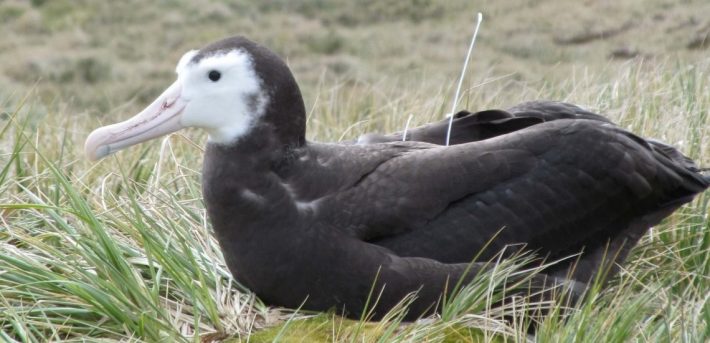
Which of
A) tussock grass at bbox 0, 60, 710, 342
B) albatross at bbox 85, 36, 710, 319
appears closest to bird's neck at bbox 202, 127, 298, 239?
albatross at bbox 85, 36, 710, 319

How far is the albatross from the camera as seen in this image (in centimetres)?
410

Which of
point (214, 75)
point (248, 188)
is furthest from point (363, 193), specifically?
point (214, 75)

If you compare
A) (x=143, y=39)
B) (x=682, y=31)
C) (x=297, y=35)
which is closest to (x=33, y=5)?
(x=143, y=39)

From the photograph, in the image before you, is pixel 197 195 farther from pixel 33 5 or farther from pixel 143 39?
pixel 33 5

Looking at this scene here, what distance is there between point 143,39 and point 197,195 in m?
15.1

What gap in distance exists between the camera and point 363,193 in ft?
13.8

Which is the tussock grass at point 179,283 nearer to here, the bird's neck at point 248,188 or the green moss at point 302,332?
the green moss at point 302,332

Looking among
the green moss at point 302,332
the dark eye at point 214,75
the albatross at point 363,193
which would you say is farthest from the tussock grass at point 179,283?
the dark eye at point 214,75

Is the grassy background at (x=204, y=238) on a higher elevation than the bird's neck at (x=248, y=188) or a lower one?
lower

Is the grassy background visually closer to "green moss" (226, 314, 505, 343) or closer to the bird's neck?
"green moss" (226, 314, 505, 343)

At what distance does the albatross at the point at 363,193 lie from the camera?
A: 410cm

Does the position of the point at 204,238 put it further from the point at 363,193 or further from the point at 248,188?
the point at 363,193

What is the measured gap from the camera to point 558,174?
14.4ft

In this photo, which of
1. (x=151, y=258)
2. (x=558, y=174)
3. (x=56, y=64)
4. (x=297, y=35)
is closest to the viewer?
(x=151, y=258)
